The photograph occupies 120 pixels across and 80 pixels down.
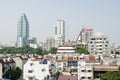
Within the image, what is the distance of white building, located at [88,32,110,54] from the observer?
60.7 meters

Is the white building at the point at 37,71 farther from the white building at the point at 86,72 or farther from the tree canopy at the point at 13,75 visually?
the white building at the point at 86,72

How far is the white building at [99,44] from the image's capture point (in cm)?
6072

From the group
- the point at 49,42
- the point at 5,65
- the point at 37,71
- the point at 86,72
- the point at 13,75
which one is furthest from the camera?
the point at 49,42

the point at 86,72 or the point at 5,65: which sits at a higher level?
the point at 5,65

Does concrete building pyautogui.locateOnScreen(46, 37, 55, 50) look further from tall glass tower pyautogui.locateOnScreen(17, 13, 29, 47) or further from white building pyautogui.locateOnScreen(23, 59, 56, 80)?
white building pyautogui.locateOnScreen(23, 59, 56, 80)

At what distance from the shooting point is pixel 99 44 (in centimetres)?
6078

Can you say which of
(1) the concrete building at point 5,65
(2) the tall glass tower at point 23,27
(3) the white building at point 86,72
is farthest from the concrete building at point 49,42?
(3) the white building at point 86,72

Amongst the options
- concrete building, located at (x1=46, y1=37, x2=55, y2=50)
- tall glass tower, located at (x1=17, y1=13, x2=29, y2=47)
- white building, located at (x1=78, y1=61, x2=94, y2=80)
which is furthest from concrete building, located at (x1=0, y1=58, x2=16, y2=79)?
tall glass tower, located at (x1=17, y1=13, x2=29, y2=47)

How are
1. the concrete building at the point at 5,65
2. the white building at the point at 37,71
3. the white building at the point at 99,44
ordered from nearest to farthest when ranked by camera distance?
1. the white building at the point at 37,71
2. the concrete building at the point at 5,65
3. the white building at the point at 99,44

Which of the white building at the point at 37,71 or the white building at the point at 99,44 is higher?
the white building at the point at 99,44

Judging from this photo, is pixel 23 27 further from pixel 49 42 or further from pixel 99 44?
pixel 99 44

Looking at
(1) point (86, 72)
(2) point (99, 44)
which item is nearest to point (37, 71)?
(1) point (86, 72)

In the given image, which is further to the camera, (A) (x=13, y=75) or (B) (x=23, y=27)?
(B) (x=23, y=27)

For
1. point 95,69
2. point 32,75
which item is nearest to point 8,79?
point 32,75
